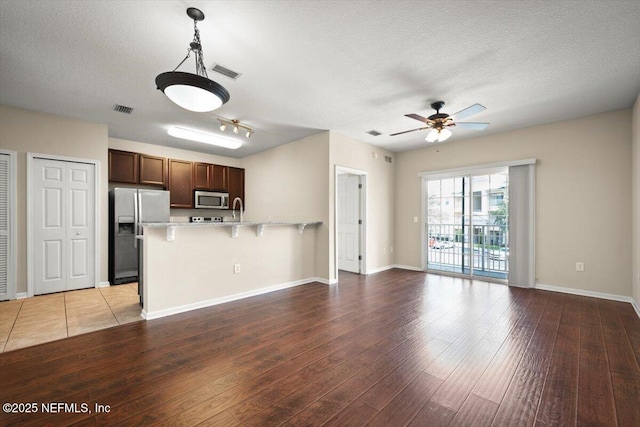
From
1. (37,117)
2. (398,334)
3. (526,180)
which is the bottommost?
(398,334)

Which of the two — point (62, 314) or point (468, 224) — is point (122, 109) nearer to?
point (62, 314)

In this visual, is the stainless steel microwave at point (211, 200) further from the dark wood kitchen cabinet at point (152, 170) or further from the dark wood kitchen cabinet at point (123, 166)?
the dark wood kitchen cabinet at point (123, 166)

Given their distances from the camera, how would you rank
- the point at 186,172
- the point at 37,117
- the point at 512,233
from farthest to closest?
the point at 186,172, the point at 512,233, the point at 37,117

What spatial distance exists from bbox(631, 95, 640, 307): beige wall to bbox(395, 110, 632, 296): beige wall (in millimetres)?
170

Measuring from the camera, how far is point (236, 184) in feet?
22.6

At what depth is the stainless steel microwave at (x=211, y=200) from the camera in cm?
625

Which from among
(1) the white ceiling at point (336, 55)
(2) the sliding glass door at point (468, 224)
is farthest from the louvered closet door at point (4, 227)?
(2) the sliding glass door at point (468, 224)

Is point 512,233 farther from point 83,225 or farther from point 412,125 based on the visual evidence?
point 83,225

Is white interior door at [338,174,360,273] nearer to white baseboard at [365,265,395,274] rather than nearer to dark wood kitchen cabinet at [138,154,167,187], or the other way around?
white baseboard at [365,265,395,274]

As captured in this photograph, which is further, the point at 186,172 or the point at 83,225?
the point at 186,172

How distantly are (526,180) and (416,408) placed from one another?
4529 mm

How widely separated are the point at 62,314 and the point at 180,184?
10.7 feet

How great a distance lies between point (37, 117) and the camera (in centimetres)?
407

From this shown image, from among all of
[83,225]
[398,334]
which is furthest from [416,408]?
[83,225]
